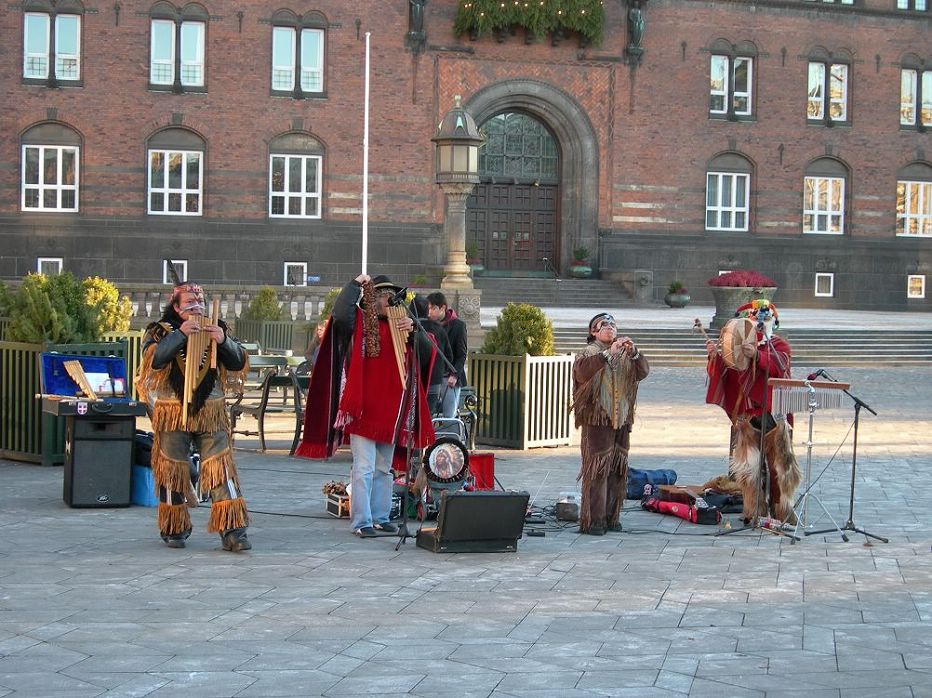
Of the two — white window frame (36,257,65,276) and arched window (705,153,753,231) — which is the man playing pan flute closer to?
white window frame (36,257,65,276)

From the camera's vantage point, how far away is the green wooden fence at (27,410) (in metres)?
12.9

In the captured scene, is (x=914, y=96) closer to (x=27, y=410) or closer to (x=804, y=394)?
(x=27, y=410)

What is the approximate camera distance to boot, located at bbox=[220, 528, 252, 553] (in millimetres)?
9172

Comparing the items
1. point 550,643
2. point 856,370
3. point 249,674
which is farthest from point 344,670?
point 856,370

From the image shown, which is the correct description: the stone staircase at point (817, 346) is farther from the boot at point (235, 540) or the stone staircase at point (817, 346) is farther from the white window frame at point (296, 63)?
the boot at point (235, 540)

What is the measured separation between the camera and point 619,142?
3831 cm

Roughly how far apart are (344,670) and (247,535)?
11.4ft

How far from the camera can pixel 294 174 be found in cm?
3631

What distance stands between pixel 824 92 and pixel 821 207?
10.2 ft

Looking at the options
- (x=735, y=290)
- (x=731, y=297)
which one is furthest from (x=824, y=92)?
(x=735, y=290)

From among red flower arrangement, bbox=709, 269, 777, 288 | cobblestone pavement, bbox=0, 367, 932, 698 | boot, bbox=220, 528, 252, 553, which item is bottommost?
cobblestone pavement, bbox=0, 367, 932, 698

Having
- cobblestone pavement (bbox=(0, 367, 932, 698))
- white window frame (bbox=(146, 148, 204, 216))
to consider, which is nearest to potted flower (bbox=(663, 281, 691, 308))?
white window frame (bbox=(146, 148, 204, 216))

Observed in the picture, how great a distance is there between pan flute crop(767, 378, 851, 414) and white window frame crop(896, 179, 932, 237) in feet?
107

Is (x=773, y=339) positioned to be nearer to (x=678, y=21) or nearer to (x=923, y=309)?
(x=678, y=21)
